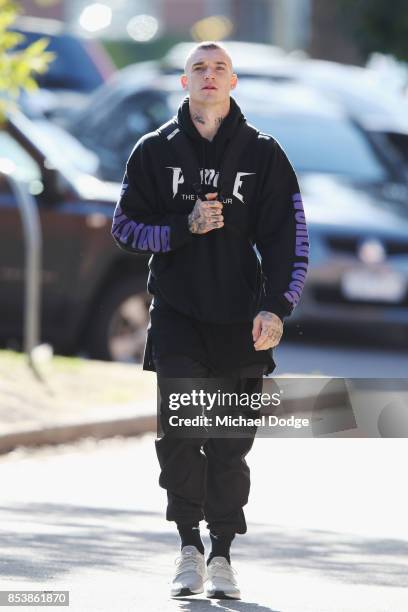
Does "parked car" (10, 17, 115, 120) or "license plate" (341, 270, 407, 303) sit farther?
"parked car" (10, 17, 115, 120)

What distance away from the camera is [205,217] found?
6238 mm

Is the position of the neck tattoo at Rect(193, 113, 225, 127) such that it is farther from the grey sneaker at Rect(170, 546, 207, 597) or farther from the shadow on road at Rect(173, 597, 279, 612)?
the shadow on road at Rect(173, 597, 279, 612)

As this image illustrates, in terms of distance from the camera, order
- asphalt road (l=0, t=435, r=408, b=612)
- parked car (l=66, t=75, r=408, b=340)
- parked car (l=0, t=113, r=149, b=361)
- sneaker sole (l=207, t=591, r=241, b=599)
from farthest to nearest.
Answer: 1. parked car (l=66, t=75, r=408, b=340)
2. parked car (l=0, t=113, r=149, b=361)
3. asphalt road (l=0, t=435, r=408, b=612)
4. sneaker sole (l=207, t=591, r=241, b=599)

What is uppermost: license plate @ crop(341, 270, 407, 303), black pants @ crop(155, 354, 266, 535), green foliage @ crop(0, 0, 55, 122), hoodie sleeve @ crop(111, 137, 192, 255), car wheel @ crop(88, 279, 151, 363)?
license plate @ crop(341, 270, 407, 303)

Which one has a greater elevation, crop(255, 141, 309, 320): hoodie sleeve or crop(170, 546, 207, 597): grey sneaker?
crop(255, 141, 309, 320): hoodie sleeve

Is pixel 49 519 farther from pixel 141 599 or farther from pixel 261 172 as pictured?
pixel 261 172

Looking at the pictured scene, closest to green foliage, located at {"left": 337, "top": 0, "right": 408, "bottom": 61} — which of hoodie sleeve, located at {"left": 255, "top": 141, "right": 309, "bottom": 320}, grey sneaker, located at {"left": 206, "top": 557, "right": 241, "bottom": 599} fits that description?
hoodie sleeve, located at {"left": 255, "top": 141, "right": 309, "bottom": 320}

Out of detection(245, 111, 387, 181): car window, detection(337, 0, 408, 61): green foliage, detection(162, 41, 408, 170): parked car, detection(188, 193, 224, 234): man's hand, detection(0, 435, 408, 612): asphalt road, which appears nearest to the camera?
detection(188, 193, 224, 234): man's hand

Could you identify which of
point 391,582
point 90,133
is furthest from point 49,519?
point 90,133

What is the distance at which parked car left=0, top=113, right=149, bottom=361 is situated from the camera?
13188 millimetres

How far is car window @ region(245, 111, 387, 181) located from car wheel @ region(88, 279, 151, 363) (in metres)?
2.46

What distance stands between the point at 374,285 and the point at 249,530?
6.47 m

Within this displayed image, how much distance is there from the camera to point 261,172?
641 centimetres

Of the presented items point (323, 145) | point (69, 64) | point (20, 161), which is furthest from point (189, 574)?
point (69, 64)
